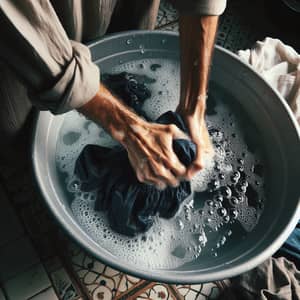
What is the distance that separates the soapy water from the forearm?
0.58 ft

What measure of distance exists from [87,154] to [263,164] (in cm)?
45

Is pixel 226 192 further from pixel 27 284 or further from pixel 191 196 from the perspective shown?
pixel 27 284

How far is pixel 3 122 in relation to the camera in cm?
86

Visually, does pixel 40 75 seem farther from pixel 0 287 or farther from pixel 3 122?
pixel 0 287

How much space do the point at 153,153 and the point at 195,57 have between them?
0.23 meters

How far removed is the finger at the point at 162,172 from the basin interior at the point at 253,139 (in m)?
0.18

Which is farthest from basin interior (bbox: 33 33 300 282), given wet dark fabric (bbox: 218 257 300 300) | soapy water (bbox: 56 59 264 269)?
wet dark fabric (bbox: 218 257 300 300)

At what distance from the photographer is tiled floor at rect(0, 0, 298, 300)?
101 centimetres

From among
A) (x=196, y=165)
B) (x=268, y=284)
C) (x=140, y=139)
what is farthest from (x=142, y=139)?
(x=268, y=284)

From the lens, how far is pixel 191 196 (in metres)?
0.97

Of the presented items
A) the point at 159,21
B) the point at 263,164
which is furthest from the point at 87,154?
the point at 159,21

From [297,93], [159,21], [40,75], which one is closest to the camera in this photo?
[40,75]

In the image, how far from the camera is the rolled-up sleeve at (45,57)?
56 centimetres

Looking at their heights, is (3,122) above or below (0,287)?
above
